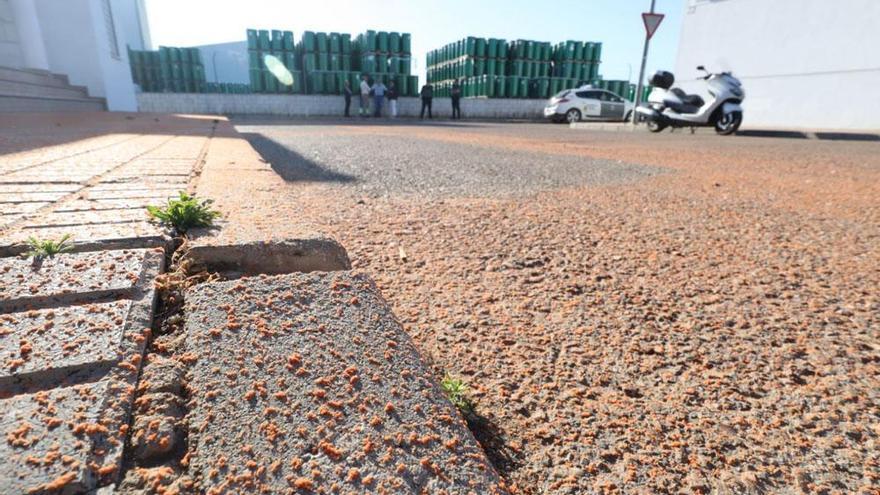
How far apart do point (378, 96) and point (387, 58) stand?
7.51 ft

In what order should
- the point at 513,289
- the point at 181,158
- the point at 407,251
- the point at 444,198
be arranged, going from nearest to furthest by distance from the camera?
the point at 513,289 → the point at 407,251 → the point at 181,158 → the point at 444,198

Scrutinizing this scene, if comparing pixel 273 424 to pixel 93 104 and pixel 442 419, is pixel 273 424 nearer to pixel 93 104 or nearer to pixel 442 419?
pixel 442 419

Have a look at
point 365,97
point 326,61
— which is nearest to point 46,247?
point 365,97

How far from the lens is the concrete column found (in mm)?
9102

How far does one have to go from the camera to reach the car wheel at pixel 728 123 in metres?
10.4

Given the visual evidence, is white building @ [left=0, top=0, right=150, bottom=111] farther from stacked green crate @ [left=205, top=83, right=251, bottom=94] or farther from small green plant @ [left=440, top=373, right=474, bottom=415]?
small green plant @ [left=440, top=373, right=474, bottom=415]

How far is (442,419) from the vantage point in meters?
0.69

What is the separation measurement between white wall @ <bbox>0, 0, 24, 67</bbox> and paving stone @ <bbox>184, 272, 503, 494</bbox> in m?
11.4

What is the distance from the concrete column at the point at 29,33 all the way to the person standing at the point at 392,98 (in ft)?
36.6

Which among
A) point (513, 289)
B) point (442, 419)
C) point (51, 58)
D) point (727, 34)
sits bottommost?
point (513, 289)

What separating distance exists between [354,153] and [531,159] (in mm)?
1969

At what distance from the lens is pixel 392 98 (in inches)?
744

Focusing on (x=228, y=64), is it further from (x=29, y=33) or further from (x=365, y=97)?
(x=29, y=33)

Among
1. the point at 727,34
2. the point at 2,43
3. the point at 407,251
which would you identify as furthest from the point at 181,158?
the point at 727,34
